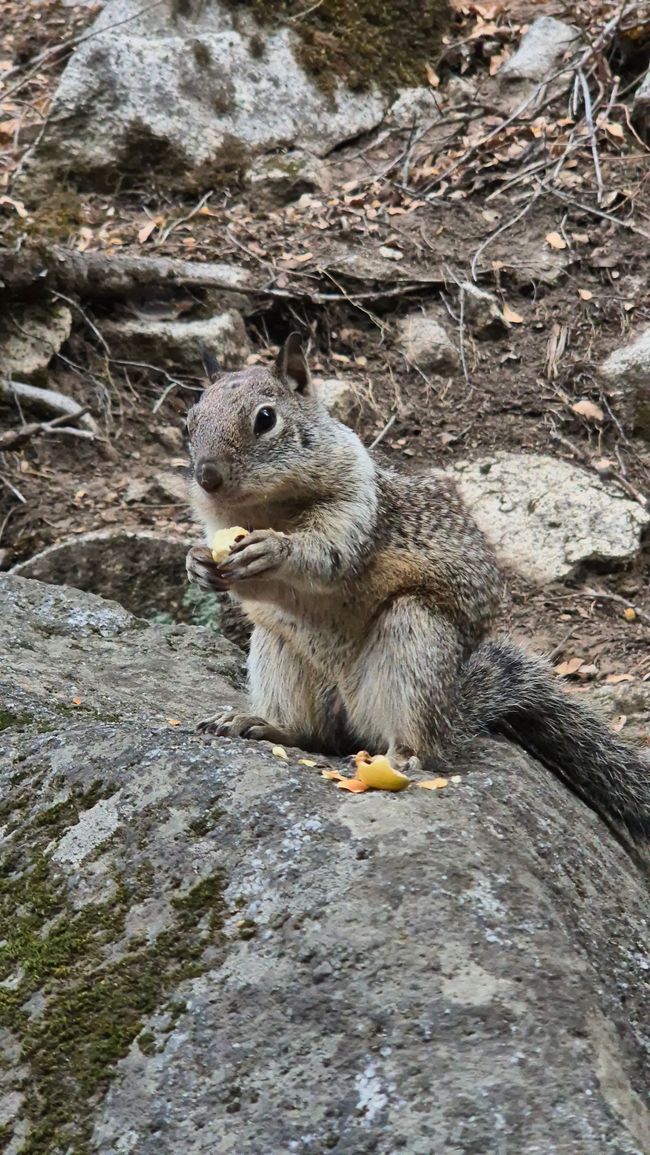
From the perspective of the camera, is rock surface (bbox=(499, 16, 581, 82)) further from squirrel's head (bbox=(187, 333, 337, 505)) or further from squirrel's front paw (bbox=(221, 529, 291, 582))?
squirrel's front paw (bbox=(221, 529, 291, 582))

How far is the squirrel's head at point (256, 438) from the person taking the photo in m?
4.36

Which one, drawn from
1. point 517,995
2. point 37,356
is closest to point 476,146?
point 37,356

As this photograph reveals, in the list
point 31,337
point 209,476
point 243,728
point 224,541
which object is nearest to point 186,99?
point 31,337

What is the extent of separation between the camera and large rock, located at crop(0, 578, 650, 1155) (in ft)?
8.31

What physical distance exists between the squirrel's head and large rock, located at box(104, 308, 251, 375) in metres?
3.67

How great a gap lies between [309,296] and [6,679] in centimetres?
489

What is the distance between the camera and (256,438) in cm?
446

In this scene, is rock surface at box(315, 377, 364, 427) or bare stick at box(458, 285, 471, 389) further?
bare stick at box(458, 285, 471, 389)

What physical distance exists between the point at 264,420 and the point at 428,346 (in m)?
4.28

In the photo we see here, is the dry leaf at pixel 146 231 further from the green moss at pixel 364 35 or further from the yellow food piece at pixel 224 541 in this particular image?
the yellow food piece at pixel 224 541

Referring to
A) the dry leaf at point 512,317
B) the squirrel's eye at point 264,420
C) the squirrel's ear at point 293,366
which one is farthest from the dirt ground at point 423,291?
the squirrel's eye at point 264,420

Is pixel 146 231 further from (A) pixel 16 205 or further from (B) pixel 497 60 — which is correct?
(B) pixel 497 60

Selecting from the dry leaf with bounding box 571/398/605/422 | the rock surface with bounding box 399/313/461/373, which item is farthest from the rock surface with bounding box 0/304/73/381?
the dry leaf with bounding box 571/398/605/422

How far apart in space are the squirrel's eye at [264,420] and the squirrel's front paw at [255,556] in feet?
1.37
